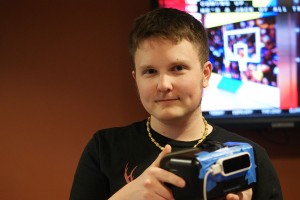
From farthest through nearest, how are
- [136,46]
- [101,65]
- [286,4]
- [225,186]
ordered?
1. [101,65]
2. [286,4]
3. [136,46]
4. [225,186]

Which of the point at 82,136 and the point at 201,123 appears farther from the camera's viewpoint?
the point at 82,136

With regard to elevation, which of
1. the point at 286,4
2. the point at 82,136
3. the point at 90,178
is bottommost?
the point at 82,136

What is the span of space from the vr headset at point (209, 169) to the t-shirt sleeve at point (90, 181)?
0.32 metres

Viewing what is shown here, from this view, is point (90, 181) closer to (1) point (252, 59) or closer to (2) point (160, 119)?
(2) point (160, 119)

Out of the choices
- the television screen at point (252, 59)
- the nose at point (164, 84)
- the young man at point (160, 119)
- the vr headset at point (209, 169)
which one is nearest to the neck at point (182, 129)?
the young man at point (160, 119)

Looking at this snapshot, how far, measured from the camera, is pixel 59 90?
1760 mm

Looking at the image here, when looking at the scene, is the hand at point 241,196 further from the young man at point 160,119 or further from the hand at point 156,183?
the hand at point 156,183

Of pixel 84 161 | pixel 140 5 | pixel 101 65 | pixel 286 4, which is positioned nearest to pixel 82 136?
pixel 101 65

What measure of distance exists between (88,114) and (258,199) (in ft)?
3.38

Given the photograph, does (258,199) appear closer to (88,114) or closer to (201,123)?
(201,123)

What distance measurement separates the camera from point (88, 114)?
1777 mm

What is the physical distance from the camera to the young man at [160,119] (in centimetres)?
87

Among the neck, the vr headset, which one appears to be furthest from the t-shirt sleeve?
the vr headset

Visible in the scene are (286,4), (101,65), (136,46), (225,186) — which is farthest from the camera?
(101,65)
